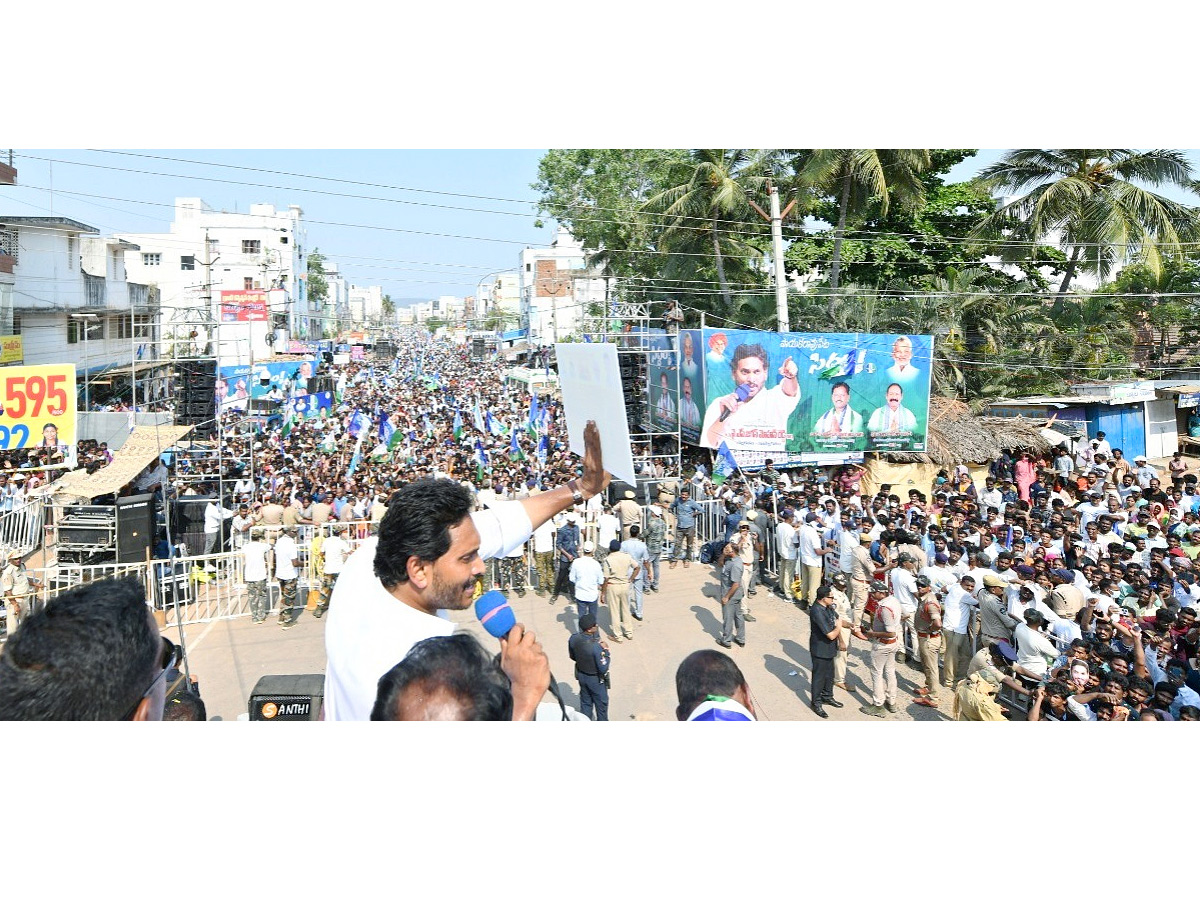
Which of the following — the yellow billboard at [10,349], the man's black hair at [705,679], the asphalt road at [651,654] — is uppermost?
the yellow billboard at [10,349]

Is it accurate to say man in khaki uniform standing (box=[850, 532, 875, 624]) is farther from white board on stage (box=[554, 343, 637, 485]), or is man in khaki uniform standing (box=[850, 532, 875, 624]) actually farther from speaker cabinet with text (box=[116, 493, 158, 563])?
speaker cabinet with text (box=[116, 493, 158, 563])

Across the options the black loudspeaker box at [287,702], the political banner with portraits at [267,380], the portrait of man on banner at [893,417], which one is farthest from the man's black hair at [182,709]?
the political banner with portraits at [267,380]

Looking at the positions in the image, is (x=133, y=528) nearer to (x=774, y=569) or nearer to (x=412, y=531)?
(x=774, y=569)

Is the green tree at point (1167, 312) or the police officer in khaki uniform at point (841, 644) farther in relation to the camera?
the green tree at point (1167, 312)

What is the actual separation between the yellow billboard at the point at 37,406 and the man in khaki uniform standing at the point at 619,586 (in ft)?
26.9

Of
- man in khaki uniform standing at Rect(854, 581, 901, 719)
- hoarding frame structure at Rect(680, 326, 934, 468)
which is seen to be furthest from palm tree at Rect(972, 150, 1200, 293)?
man in khaki uniform standing at Rect(854, 581, 901, 719)

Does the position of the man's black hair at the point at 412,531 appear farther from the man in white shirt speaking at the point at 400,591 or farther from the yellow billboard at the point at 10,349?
the yellow billboard at the point at 10,349


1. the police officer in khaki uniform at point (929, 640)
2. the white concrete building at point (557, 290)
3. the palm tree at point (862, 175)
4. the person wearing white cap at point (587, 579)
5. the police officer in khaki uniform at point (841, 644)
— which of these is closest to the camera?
the police officer in khaki uniform at point (841, 644)

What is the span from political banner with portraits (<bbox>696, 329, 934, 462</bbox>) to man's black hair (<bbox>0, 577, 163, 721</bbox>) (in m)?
12.7

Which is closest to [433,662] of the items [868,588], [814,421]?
[868,588]

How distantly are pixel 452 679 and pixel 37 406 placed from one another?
1222 cm

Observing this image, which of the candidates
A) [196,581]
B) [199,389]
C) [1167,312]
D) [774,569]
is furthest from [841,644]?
[1167,312]

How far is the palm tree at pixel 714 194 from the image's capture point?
21469mm

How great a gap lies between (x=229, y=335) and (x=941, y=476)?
29408 millimetres
